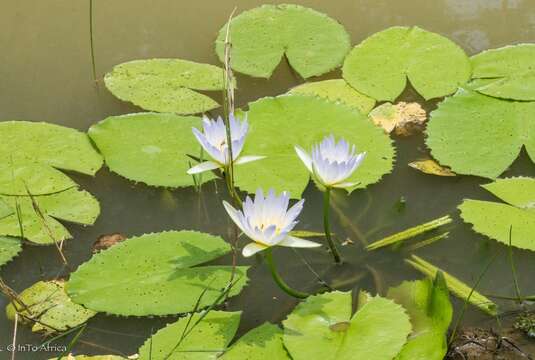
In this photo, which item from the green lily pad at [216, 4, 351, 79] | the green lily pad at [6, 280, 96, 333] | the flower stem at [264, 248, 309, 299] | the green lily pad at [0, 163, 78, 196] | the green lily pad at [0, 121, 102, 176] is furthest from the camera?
the green lily pad at [216, 4, 351, 79]

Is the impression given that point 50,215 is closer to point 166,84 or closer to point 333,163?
point 166,84

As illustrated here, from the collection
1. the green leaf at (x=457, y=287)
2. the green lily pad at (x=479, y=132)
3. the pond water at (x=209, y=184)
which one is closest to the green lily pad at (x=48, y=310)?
the pond water at (x=209, y=184)

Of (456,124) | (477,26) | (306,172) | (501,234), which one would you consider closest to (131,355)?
(306,172)

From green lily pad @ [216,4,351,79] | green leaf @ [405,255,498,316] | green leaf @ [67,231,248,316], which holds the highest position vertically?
green lily pad @ [216,4,351,79]

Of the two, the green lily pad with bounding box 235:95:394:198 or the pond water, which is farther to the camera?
the green lily pad with bounding box 235:95:394:198

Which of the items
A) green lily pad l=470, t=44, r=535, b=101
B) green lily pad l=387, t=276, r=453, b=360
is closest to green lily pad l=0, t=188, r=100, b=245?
green lily pad l=387, t=276, r=453, b=360

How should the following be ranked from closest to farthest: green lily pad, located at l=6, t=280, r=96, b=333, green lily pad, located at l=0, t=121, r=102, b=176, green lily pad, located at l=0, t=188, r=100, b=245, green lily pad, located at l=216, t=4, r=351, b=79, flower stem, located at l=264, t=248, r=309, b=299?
flower stem, located at l=264, t=248, r=309, b=299 < green lily pad, located at l=6, t=280, r=96, b=333 < green lily pad, located at l=0, t=188, r=100, b=245 < green lily pad, located at l=0, t=121, r=102, b=176 < green lily pad, located at l=216, t=4, r=351, b=79

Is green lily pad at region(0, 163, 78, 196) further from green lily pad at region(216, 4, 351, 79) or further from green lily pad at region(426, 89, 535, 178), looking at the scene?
green lily pad at region(426, 89, 535, 178)

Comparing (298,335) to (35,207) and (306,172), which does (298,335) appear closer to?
(306,172)
